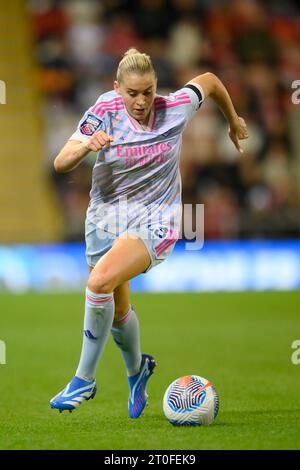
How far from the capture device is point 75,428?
16.9 feet

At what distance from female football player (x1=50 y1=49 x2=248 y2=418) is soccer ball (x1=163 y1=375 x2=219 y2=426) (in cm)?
41

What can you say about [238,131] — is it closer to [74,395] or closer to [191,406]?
[191,406]

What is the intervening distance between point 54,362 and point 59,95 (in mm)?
9324

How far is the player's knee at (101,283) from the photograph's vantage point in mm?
5238

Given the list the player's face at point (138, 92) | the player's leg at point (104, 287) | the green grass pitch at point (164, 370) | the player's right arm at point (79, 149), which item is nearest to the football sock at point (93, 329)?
the player's leg at point (104, 287)

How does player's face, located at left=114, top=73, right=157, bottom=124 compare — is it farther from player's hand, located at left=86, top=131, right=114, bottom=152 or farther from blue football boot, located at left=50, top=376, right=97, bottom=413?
blue football boot, located at left=50, top=376, right=97, bottom=413

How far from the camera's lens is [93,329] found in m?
5.39

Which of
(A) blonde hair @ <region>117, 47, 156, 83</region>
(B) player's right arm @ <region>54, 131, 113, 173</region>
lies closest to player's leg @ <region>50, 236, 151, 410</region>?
(B) player's right arm @ <region>54, 131, 113, 173</region>

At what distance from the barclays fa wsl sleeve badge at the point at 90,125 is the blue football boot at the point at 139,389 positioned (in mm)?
1496

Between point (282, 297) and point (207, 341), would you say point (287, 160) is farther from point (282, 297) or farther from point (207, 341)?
point (207, 341)

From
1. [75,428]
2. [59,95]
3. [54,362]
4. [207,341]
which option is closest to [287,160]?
[59,95]

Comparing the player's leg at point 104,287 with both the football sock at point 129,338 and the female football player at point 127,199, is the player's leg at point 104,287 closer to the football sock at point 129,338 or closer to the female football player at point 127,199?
the female football player at point 127,199

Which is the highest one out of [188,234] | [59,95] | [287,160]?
[59,95]

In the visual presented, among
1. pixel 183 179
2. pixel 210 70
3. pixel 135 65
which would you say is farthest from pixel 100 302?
pixel 210 70
